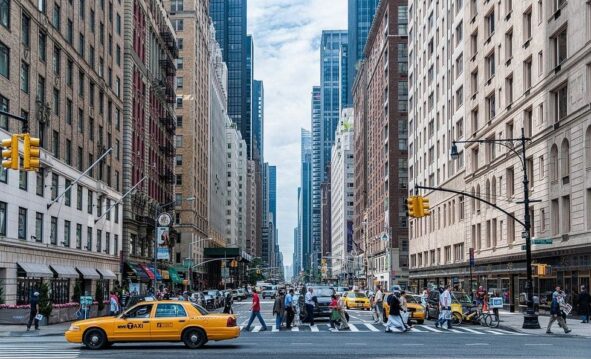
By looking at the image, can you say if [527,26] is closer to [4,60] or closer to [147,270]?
[4,60]

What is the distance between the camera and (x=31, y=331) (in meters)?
Result: 35.8

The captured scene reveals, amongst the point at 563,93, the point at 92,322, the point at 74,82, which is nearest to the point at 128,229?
the point at 74,82

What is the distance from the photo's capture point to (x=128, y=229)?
75812mm

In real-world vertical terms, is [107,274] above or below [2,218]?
below

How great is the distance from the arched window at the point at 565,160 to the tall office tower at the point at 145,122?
111 ft

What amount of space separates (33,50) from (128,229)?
30.3 meters

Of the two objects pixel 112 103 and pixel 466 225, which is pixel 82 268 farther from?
pixel 466 225

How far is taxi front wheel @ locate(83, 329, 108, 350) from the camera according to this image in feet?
83.7

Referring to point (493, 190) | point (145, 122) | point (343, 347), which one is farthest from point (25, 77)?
point (145, 122)

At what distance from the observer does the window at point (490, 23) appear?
6525 centimetres

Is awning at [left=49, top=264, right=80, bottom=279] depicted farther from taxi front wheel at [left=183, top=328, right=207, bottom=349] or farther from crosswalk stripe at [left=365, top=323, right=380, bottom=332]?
taxi front wheel at [left=183, top=328, right=207, bottom=349]

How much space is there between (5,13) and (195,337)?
25.7 m

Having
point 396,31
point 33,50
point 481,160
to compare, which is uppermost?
point 396,31

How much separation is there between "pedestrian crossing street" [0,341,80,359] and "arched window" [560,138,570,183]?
103 feet
